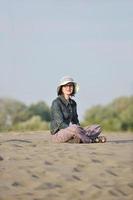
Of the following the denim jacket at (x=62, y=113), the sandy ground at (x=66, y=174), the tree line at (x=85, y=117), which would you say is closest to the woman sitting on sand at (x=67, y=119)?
the denim jacket at (x=62, y=113)

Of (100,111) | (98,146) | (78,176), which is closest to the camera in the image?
(78,176)

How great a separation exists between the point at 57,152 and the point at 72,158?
2.03 ft

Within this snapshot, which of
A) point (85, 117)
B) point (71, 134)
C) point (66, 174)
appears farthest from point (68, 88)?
point (85, 117)

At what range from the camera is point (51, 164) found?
22.1 feet

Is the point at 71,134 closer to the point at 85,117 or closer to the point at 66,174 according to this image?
the point at 66,174

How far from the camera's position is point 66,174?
6195 mm

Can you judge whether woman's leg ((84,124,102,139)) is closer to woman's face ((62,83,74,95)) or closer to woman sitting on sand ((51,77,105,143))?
woman sitting on sand ((51,77,105,143))

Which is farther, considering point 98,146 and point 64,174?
point 98,146

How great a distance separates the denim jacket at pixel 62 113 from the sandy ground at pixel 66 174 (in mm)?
1136

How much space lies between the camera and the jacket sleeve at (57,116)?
9.22 m

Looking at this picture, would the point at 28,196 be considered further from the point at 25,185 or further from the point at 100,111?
the point at 100,111

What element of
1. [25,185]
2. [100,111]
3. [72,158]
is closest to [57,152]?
[72,158]

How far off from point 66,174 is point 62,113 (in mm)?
3203

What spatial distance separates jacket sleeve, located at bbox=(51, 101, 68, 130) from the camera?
9219mm
